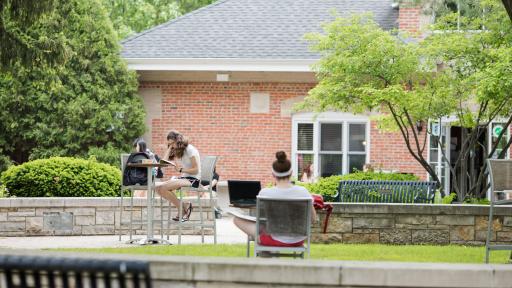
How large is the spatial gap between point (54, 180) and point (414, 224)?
17.9 ft

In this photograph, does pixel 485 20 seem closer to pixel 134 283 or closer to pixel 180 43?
pixel 180 43

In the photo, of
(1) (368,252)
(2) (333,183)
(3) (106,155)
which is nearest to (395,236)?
(1) (368,252)

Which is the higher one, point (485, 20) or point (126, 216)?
point (485, 20)

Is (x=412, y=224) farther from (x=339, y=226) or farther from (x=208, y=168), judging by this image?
(x=208, y=168)

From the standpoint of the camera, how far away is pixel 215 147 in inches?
902

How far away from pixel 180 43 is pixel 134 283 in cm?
1901

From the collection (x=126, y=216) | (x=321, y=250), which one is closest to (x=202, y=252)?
(x=321, y=250)

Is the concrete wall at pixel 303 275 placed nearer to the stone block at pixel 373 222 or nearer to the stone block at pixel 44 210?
the stone block at pixel 373 222

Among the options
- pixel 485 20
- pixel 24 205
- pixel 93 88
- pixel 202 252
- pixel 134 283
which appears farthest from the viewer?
pixel 93 88

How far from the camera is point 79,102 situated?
72.5ft

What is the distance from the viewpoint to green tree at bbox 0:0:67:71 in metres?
14.8

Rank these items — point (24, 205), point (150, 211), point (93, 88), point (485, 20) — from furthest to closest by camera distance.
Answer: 1. point (93, 88)
2. point (485, 20)
3. point (24, 205)
4. point (150, 211)

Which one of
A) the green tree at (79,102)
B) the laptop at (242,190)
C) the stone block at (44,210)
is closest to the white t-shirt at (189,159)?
the laptop at (242,190)

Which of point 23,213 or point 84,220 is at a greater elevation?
point 23,213
